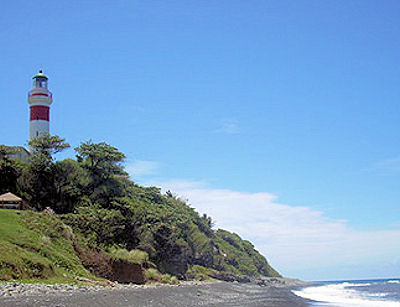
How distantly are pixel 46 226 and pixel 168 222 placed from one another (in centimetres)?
2429

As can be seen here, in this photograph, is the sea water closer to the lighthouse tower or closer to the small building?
the small building

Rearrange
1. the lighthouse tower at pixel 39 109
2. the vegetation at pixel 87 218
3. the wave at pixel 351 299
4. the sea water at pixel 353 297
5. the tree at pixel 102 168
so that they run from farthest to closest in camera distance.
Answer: the lighthouse tower at pixel 39 109, the tree at pixel 102 168, the sea water at pixel 353 297, the wave at pixel 351 299, the vegetation at pixel 87 218

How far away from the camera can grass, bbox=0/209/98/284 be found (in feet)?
65.3

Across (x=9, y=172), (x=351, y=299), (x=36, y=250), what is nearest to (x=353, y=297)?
(x=351, y=299)

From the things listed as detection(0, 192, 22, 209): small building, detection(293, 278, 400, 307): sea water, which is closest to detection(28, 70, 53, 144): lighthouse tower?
detection(0, 192, 22, 209): small building

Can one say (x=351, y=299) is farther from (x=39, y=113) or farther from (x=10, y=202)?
(x=39, y=113)

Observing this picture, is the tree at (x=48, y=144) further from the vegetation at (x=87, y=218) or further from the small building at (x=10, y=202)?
the small building at (x=10, y=202)

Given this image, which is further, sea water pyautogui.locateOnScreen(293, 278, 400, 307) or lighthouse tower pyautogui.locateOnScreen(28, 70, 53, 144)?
lighthouse tower pyautogui.locateOnScreen(28, 70, 53, 144)

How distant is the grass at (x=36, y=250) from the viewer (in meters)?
19.9

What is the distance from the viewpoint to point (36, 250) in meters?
23.9

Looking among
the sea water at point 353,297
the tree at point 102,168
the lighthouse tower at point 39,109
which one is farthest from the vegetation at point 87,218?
the sea water at point 353,297

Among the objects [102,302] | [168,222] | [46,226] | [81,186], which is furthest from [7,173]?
[102,302]

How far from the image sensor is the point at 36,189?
42.4m

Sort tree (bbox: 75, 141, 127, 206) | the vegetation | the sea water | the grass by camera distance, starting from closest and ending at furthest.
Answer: the grass < the vegetation < the sea water < tree (bbox: 75, 141, 127, 206)
